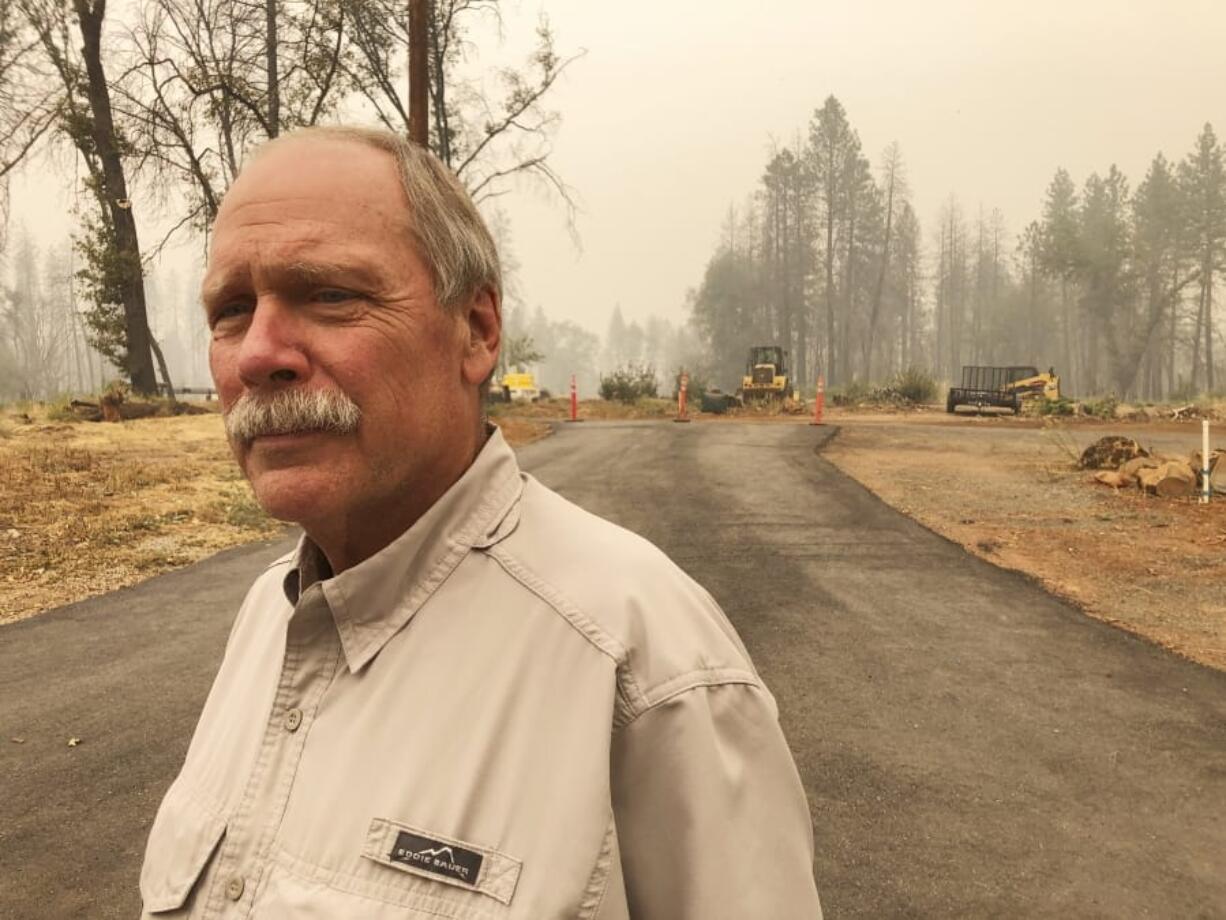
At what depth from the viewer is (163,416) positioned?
18.1 metres

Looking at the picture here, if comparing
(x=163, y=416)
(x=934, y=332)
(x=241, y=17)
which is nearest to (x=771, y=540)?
(x=163, y=416)

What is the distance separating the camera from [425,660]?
1.21 meters

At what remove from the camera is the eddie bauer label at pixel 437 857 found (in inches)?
42.2

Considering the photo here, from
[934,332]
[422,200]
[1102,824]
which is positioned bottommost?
[1102,824]

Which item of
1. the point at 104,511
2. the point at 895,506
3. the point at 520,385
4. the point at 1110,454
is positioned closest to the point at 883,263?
the point at 520,385

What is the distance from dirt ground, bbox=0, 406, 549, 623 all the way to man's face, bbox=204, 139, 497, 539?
21.3 feet

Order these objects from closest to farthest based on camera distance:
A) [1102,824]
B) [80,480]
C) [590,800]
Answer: [590,800], [1102,824], [80,480]

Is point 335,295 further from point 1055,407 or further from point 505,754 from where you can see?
point 1055,407

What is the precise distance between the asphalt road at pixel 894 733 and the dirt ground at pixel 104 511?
583 millimetres

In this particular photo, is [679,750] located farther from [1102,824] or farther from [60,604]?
[60,604]

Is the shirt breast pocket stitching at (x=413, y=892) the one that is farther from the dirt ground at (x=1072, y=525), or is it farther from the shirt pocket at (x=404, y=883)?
the dirt ground at (x=1072, y=525)

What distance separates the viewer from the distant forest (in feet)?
201

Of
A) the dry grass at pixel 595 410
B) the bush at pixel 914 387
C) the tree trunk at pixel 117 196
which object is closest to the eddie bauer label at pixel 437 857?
the tree trunk at pixel 117 196

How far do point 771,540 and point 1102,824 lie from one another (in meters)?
5.16
